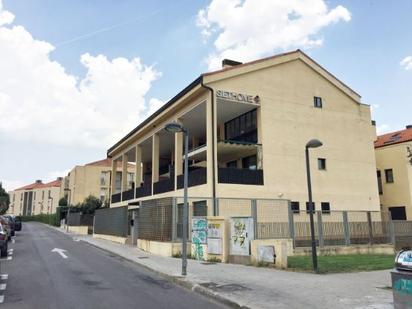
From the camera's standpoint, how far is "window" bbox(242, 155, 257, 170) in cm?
2535

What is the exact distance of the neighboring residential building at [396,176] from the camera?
29.8m

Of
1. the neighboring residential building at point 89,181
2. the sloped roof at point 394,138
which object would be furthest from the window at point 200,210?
the neighboring residential building at point 89,181

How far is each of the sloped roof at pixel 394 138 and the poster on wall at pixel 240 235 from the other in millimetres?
20885

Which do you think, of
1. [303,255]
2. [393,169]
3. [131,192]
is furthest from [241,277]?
[131,192]

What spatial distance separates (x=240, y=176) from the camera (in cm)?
2267

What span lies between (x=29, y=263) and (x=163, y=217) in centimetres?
605

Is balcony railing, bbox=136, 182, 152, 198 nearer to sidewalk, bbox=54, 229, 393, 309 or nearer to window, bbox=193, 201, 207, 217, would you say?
window, bbox=193, 201, 207, 217

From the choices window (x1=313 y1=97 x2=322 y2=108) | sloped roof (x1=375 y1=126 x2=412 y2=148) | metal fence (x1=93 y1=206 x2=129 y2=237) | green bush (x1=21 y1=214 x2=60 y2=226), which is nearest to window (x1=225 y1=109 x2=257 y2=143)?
window (x1=313 y1=97 x2=322 y2=108)

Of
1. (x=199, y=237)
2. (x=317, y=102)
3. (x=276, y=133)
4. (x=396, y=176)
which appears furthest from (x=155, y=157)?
(x=396, y=176)

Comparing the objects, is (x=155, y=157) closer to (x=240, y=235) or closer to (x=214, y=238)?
(x=214, y=238)

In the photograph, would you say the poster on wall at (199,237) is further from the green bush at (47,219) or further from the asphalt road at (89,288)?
the green bush at (47,219)

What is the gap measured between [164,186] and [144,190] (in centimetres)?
497

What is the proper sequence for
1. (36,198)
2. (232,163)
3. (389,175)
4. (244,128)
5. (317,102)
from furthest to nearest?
1. (36,198)
2. (389,175)
3. (232,163)
4. (317,102)
5. (244,128)

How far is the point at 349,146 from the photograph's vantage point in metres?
27.4
